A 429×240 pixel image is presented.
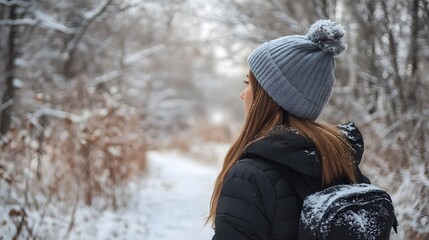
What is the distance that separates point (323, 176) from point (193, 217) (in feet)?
14.2

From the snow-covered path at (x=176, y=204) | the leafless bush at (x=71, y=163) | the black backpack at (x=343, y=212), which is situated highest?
the black backpack at (x=343, y=212)

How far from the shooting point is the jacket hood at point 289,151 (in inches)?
50.8

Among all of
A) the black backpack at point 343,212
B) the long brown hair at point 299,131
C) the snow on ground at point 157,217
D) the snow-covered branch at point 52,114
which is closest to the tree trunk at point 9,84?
the snow-covered branch at point 52,114

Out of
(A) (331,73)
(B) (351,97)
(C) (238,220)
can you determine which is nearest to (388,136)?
→ (B) (351,97)

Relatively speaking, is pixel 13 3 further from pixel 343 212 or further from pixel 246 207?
pixel 343 212

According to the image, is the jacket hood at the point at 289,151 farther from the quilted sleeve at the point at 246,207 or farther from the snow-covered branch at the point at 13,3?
the snow-covered branch at the point at 13,3

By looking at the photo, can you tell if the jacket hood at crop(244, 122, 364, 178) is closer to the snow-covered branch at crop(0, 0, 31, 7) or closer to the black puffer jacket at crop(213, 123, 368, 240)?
the black puffer jacket at crop(213, 123, 368, 240)

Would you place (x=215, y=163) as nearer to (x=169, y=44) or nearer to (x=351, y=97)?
(x=169, y=44)

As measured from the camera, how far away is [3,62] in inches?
213

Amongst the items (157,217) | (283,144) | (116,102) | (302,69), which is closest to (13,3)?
(116,102)

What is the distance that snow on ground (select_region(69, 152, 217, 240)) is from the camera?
420cm

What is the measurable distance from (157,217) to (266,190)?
4242 mm

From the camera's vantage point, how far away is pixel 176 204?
20.3ft

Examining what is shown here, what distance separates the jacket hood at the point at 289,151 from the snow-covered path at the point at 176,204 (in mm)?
2436
